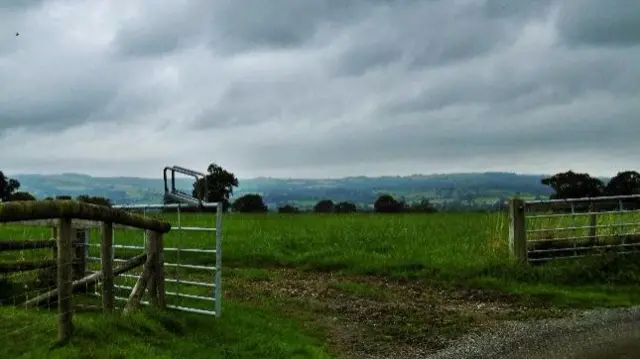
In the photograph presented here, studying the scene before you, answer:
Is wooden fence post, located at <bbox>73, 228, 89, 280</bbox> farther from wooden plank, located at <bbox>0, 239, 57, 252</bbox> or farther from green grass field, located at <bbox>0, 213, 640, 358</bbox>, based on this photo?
wooden plank, located at <bbox>0, 239, 57, 252</bbox>

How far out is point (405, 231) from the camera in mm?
26484

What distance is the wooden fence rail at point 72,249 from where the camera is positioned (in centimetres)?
723

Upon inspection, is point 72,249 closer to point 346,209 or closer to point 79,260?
point 79,260

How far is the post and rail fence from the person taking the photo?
18359 mm

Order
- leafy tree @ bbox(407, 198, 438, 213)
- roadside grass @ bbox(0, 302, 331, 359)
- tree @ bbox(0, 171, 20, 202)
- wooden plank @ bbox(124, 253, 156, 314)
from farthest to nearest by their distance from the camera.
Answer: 1. leafy tree @ bbox(407, 198, 438, 213)
2. tree @ bbox(0, 171, 20, 202)
3. wooden plank @ bbox(124, 253, 156, 314)
4. roadside grass @ bbox(0, 302, 331, 359)

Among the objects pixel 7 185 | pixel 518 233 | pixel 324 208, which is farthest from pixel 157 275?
pixel 324 208

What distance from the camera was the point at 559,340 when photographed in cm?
1170

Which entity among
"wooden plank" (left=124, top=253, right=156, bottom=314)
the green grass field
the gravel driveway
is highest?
"wooden plank" (left=124, top=253, right=156, bottom=314)

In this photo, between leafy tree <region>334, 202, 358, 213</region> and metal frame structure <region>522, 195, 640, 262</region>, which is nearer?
metal frame structure <region>522, 195, 640, 262</region>

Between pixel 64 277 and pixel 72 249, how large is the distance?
2.52ft

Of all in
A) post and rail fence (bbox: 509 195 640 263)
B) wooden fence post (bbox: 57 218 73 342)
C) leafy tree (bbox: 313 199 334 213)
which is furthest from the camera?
leafy tree (bbox: 313 199 334 213)

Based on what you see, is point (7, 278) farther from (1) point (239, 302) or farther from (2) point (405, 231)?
(2) point (405, 231)

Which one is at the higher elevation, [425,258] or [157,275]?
[157,275]

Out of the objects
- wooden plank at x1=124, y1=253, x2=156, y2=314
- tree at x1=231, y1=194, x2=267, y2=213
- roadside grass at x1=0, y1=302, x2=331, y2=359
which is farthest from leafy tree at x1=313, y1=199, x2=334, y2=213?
wooden plank at x1=124, y1=253, x2=156, y2=314
